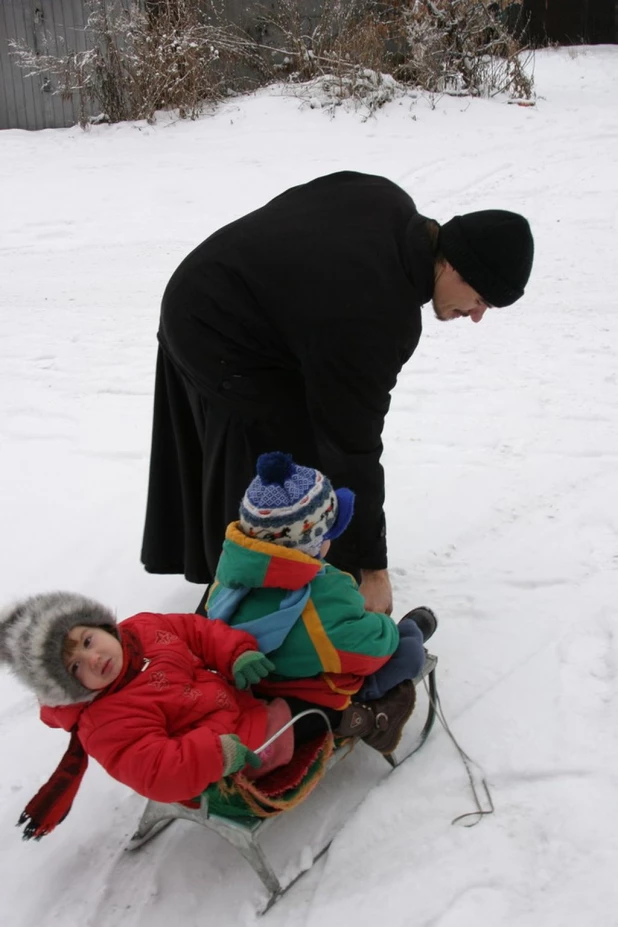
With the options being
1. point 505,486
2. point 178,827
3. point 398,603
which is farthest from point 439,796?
point 505,486

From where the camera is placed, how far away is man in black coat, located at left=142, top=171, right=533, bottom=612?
6.77ft

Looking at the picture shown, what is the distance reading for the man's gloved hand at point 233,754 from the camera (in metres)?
1.79

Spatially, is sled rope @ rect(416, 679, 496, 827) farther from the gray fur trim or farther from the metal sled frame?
the gray fur trim

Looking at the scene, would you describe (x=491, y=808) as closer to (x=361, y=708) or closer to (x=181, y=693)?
(x=361, y=708)

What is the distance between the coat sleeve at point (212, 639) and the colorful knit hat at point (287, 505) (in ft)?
0.80

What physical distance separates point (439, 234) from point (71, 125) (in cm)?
950

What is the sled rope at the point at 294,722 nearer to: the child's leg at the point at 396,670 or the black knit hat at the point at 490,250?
the child's leg at the point at 396,670

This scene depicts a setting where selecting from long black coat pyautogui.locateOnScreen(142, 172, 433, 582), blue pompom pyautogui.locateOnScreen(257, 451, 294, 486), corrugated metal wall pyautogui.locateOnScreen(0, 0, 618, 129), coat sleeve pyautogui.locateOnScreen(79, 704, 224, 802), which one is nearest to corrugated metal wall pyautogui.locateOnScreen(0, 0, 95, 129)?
corrugated metal wall pyautogui.locateOnScreen(0, 0, 618, 129)

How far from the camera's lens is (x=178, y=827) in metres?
2.17

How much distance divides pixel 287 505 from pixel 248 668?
0.39m

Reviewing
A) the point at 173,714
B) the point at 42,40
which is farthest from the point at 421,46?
the point at 173,714

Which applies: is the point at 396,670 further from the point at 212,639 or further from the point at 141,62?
the point at 141,62

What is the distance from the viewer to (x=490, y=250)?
6.57ft

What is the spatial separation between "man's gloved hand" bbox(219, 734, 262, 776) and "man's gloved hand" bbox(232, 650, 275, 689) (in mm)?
163
